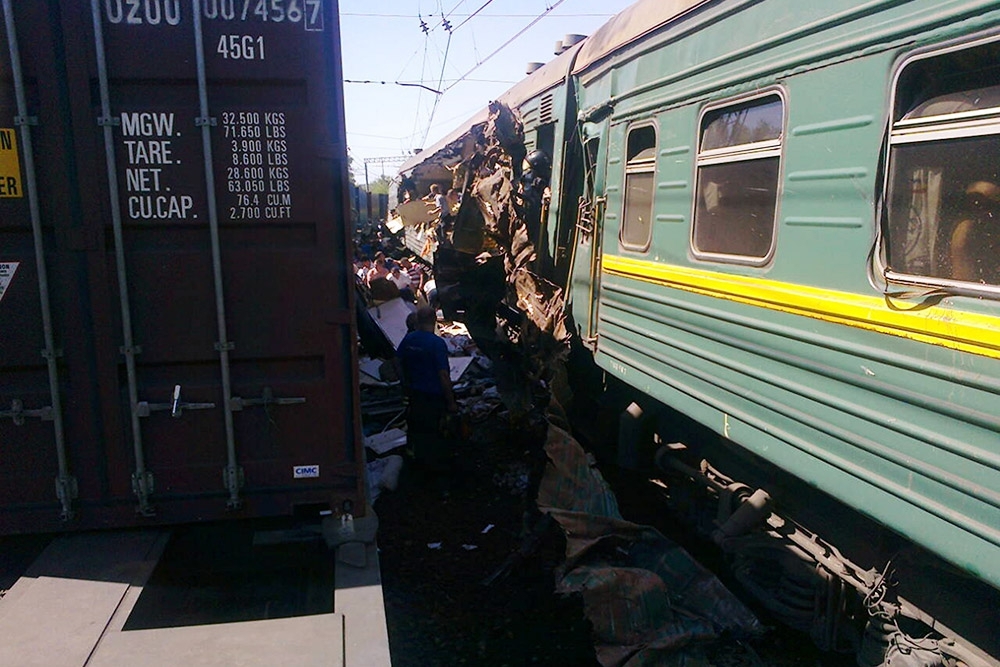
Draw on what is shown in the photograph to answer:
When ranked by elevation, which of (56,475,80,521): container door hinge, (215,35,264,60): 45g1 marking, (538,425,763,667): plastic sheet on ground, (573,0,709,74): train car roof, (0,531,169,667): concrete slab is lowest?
(538,425,763,667): plastic sheet on ground

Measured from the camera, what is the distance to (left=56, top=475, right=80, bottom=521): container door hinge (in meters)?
3.07

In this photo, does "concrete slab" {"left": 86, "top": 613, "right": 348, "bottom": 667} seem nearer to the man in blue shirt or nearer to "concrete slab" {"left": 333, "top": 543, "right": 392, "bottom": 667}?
"concrete slab" {"left": 333, "top": 543, "right": 392, "bottom": 667}

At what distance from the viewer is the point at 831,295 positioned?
119 inches

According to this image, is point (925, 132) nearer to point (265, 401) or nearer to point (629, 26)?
point (265, 401)

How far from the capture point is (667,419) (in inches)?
202

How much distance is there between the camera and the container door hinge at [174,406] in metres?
3.07

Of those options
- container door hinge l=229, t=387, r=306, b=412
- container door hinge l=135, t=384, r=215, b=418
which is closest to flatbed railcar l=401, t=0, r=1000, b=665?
container door hinge l=229, t=387, r=306, b=412

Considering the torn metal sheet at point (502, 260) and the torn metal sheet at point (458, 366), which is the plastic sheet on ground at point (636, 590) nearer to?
the torn metal sheet at point (502, 260)

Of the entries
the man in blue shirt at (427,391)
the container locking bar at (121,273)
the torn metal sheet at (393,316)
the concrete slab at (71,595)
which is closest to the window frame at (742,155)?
the man in blue shirt at (427,391)

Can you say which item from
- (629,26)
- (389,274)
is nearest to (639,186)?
(629,26)

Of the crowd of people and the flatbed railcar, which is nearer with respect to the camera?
the flatbed railcar

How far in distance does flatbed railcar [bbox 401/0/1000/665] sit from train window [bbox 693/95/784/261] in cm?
1

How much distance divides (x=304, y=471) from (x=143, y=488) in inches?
25.6

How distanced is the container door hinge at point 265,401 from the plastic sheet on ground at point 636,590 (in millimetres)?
1665
